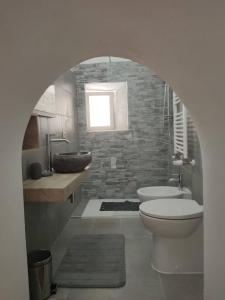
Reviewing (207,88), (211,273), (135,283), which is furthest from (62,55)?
(135,283)

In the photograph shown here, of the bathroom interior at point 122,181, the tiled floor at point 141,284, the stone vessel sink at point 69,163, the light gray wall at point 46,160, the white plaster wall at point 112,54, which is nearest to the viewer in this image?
the white plaster wall at point 112,54

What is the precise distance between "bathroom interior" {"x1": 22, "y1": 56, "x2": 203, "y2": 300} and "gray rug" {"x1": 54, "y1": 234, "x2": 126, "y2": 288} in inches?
0.7

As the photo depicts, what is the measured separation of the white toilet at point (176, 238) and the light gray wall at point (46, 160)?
35.9 inches

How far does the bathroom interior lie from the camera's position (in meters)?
2.08

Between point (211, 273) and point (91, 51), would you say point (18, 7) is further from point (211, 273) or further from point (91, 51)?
point (211, 273)

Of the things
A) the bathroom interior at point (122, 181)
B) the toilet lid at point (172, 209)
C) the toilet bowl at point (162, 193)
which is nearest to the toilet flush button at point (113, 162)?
the bathroom interior at point (122, 181)

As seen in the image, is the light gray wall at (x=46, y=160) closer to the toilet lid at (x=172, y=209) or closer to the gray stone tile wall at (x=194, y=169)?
the toilet lid at (x=172, y=209)

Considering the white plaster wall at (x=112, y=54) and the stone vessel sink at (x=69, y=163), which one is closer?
the white plaster wall at (x=112, y=54)

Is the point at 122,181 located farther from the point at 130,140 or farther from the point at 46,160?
the point at 46,160

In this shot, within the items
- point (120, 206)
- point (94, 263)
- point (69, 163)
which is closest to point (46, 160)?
point (69, 163)

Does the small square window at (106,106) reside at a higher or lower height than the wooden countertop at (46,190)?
higher

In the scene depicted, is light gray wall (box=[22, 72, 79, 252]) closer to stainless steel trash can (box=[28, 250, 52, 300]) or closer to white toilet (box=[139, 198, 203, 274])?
stainless steel trash can (box=[28, 250, 52, 300])

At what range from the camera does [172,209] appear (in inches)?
88.0

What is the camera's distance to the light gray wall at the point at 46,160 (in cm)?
224
